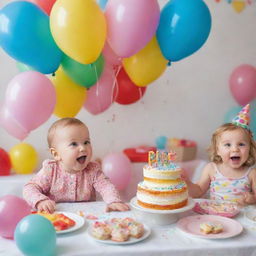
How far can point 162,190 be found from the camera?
150cm

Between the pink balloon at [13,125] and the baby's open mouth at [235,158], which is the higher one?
the pink balloon at [13,125]

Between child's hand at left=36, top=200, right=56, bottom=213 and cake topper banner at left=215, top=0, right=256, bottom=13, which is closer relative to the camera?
child's hand at left=36, top=200, right=56, bottom=213

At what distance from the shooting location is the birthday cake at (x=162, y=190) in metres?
1.50

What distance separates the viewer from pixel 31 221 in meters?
1.25

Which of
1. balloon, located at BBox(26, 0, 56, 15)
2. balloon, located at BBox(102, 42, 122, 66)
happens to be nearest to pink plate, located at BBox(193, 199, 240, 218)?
balloon, located at BBox(102, 42, 122, 66)

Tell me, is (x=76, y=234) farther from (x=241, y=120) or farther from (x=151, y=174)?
(x=241, y=120)

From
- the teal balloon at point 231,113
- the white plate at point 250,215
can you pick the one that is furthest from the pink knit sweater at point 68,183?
the teal balloon at point 231,113

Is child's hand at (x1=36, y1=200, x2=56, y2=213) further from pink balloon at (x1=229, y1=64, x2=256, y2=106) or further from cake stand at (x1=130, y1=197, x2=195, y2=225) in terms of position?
pink balloon at (x1=229, y1=64, x2=256, y2=106)

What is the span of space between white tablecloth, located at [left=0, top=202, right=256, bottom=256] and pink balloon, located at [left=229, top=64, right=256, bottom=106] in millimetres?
2128

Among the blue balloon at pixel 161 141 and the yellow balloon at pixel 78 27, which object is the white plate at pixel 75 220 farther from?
the blue balloon at pixel 161 141

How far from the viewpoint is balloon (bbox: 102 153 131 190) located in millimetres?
2902

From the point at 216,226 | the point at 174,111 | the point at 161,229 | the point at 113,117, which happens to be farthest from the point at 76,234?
the point at 174,111

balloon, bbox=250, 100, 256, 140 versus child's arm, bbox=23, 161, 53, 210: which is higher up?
balloon, bbox=250, 100, 256, 140

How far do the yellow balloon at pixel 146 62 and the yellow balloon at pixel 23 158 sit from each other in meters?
1.02
